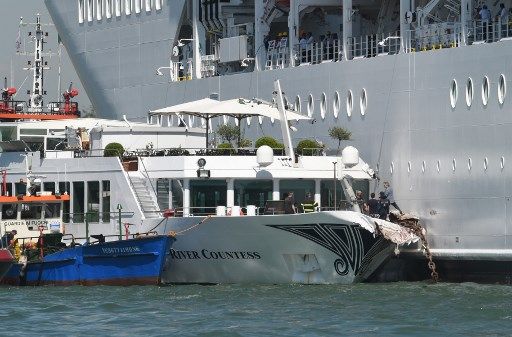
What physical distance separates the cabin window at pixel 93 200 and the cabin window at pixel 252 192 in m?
3.77

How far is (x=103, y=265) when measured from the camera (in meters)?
40.8

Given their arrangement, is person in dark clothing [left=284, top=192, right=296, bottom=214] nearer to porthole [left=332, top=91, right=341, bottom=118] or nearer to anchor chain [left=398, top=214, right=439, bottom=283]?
anchor chain [left=398, top=214, right=439, bottom=283]

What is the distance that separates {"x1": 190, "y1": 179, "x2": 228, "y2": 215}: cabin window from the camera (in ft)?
136

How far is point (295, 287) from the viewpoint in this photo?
3875 cm

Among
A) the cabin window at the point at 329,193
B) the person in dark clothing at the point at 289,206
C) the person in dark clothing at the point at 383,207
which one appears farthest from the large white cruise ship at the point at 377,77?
the person in dark clothing at the point at 289,206

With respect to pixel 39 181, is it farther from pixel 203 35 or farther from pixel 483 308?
pixel 483 308

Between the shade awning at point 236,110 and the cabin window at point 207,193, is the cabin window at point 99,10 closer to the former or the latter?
the shade awning at point 236,110

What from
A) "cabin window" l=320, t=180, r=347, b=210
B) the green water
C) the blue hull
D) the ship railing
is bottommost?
the green water

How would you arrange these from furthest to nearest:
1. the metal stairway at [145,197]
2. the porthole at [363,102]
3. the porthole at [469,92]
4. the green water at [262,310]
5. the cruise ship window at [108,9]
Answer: the cruise ship window at [108,9] < the porthole at [363,102] < the metal stairway at [145,197] < the porthole at [469,92] < the green water at [262,310]

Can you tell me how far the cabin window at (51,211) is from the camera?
144 feet

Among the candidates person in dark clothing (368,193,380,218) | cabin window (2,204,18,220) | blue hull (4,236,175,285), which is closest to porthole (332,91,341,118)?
person in dark clothing (368,193,380,218)

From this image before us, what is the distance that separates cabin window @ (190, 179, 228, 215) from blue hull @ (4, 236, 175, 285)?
1.60 metres

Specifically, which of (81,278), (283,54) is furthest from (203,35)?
(81,278)

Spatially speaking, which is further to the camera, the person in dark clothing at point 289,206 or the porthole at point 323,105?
the porthole at point 323,105
